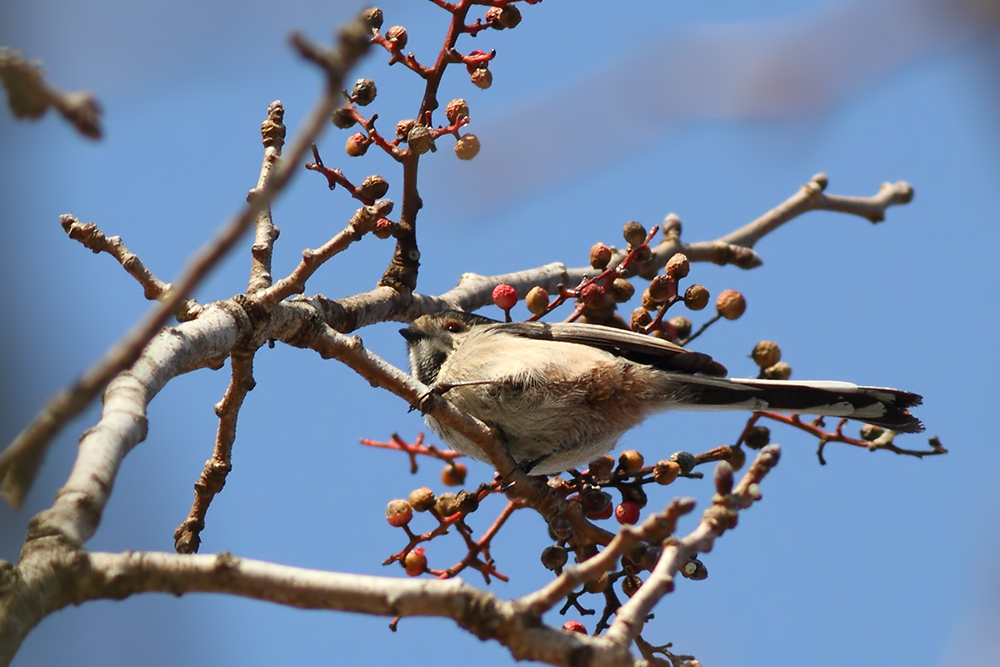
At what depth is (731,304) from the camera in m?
3.84

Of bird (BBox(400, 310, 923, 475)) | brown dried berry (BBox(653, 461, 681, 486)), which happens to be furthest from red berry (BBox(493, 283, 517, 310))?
brown dried berry (BBox(653, 461, 681, 486))

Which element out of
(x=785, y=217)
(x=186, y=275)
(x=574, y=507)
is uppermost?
(x=785, y=217)

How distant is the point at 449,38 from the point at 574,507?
5.45 ft

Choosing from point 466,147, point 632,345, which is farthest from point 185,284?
point 632,345

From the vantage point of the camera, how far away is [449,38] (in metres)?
3.33

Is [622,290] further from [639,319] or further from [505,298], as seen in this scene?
[505,298]

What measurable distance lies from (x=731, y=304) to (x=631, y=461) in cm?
84

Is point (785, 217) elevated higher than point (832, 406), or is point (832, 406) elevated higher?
point (785, 217)

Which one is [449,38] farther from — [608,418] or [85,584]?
[85,584]

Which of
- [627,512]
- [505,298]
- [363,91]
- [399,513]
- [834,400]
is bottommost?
[399,513]

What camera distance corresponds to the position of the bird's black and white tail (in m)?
3.72

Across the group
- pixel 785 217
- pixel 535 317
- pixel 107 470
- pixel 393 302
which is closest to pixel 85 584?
pixel 107 470

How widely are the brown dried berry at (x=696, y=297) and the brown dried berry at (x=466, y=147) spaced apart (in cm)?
103

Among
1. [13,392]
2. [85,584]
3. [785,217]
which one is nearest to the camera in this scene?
[85,584]
